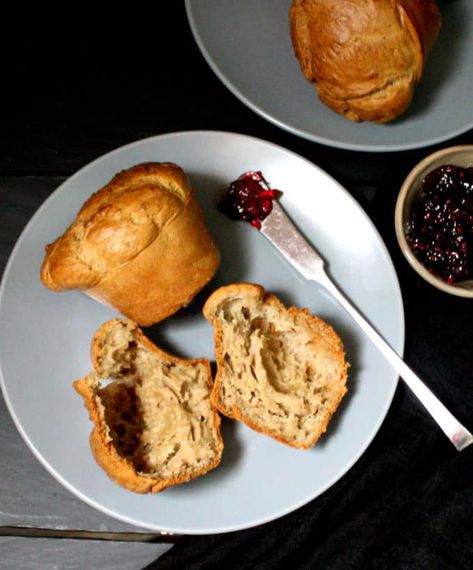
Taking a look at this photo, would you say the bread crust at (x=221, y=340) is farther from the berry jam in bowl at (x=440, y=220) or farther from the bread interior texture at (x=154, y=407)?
the berry jam in bowl at (x=440, y=220)

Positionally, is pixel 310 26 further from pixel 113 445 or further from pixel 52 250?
pixel 113 445

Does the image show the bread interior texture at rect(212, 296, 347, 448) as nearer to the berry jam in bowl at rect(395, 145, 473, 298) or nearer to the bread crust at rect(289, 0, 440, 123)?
the berry jam in bowl at rect(395, 145, 473, 298)

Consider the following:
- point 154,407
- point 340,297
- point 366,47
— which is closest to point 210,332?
point 154,407

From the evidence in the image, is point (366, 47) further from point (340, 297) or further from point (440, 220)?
point (340, 297)

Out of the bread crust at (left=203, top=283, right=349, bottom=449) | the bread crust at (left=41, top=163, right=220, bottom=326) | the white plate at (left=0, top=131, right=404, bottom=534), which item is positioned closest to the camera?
the bread crust at (left=41, top=163, right=220, bottom=326)

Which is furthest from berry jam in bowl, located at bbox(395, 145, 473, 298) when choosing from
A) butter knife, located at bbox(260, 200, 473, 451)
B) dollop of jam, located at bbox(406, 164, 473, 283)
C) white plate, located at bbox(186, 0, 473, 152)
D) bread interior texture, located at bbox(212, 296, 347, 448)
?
bread interior texture, located at bbox(212, 296, 347, 448)
